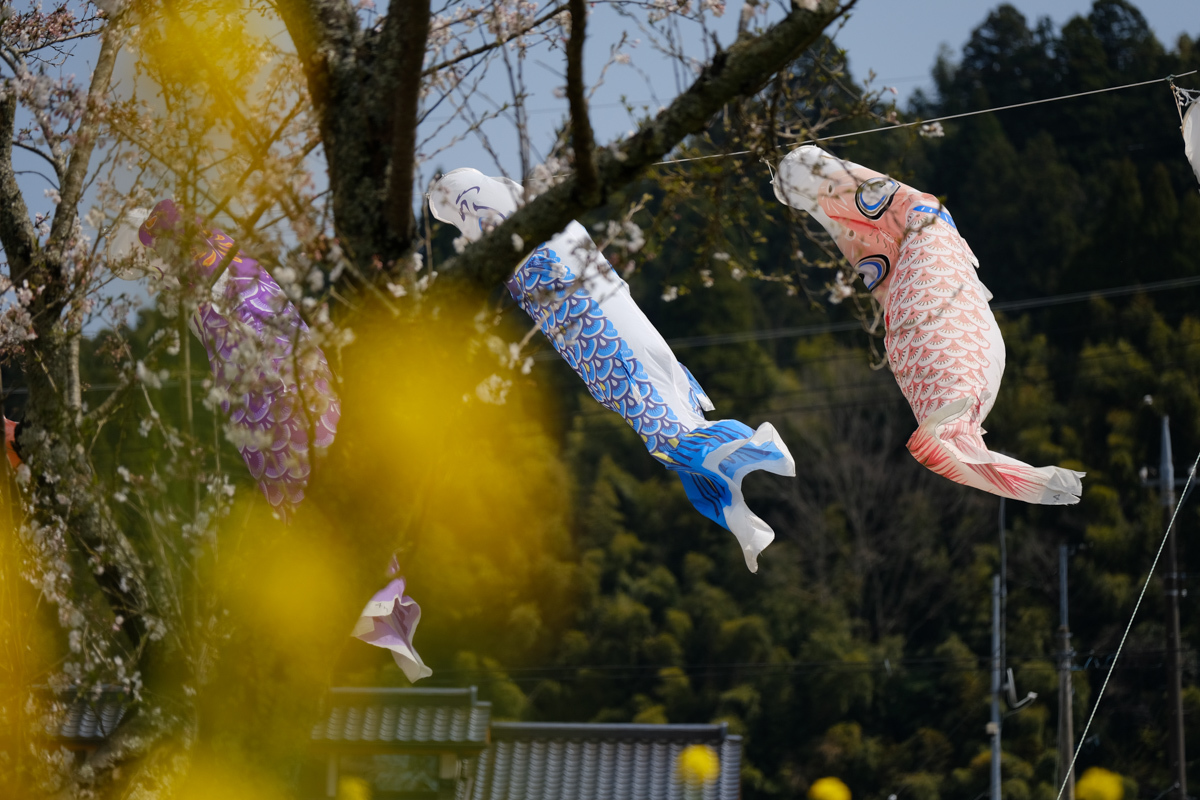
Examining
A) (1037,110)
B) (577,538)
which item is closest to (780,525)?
(577,538)

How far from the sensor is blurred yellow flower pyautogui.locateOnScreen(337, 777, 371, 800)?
481 inches

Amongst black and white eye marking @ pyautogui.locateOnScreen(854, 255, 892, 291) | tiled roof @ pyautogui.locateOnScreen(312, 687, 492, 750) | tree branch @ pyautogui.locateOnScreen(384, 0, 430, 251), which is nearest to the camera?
tree branch @ pyautogui.locateOnScreen(384, 0, 430, 251)

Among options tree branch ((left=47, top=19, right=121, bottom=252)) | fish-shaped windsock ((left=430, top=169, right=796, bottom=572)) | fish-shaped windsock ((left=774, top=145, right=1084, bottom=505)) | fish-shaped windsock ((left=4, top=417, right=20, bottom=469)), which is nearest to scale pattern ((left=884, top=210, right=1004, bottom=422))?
fish-shaped windsock ((left=774, top=145, right=1084, bottom=505))

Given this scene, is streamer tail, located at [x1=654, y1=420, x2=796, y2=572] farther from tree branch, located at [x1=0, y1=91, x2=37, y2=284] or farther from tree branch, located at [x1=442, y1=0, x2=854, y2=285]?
tree branch, located at [x1=0, y1=91, x2=37, y2=284]

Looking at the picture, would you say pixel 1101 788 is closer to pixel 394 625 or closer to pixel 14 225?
pixel 394 625

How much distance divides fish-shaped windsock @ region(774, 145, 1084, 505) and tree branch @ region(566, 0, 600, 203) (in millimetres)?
875

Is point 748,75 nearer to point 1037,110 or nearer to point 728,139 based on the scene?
point 728,139

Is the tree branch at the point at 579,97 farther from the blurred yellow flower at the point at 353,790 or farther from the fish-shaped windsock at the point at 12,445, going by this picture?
the blurred yellow flower at the point at 353,790

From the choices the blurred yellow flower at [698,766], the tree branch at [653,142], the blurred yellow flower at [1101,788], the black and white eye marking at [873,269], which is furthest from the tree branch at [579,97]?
the blurred yellow flower at [1101,788]

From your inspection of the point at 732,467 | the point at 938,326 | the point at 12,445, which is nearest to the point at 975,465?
the point at 938,326

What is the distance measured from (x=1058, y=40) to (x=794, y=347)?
9.69 metres

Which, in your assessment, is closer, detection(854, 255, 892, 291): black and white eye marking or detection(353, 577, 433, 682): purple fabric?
detection(353, 577, 433, 682): purple fabric

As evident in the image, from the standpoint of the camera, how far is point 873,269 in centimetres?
439

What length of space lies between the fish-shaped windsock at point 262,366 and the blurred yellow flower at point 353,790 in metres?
8.85
